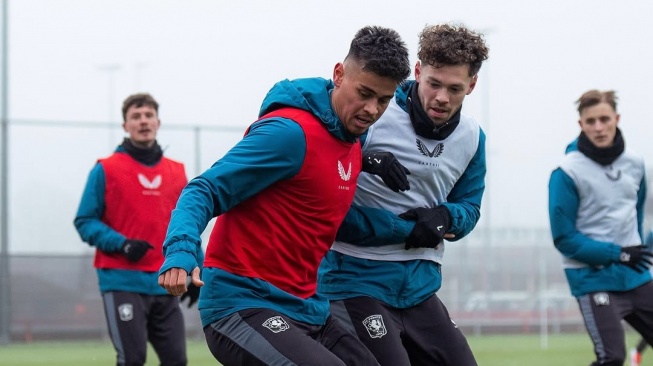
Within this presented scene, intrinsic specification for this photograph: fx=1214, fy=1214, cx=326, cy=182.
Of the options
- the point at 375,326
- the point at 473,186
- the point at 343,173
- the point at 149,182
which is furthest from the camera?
the point at 149,182

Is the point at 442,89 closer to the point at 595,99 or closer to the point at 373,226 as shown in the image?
the point at 373,226

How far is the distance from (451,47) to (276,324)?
65.2 inches

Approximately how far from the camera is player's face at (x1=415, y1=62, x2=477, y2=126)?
18.0 feet

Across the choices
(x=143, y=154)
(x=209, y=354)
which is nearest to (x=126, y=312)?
(x=143, y=154)

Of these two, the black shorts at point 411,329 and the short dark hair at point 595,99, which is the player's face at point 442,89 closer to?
the black shorts at point 411,329

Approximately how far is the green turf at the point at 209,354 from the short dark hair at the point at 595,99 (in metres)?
5.52

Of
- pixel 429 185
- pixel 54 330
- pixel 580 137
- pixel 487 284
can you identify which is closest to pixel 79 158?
pixel 54 330

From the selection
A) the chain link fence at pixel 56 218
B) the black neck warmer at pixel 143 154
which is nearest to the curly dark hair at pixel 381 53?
the black neck warmer at pixel 143 154

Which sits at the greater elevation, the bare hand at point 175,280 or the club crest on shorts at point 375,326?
the bare hand at point 175,280

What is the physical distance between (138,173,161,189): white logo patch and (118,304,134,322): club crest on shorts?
89 cm

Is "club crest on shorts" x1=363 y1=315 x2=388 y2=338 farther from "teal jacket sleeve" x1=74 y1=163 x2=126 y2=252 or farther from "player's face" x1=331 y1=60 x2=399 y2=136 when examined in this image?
"teal jacket sleeve" x1=74 y1=163 x2=126 y2=252

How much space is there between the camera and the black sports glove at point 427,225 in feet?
17.7

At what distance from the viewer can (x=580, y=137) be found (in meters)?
8.19

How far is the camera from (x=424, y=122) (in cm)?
557
